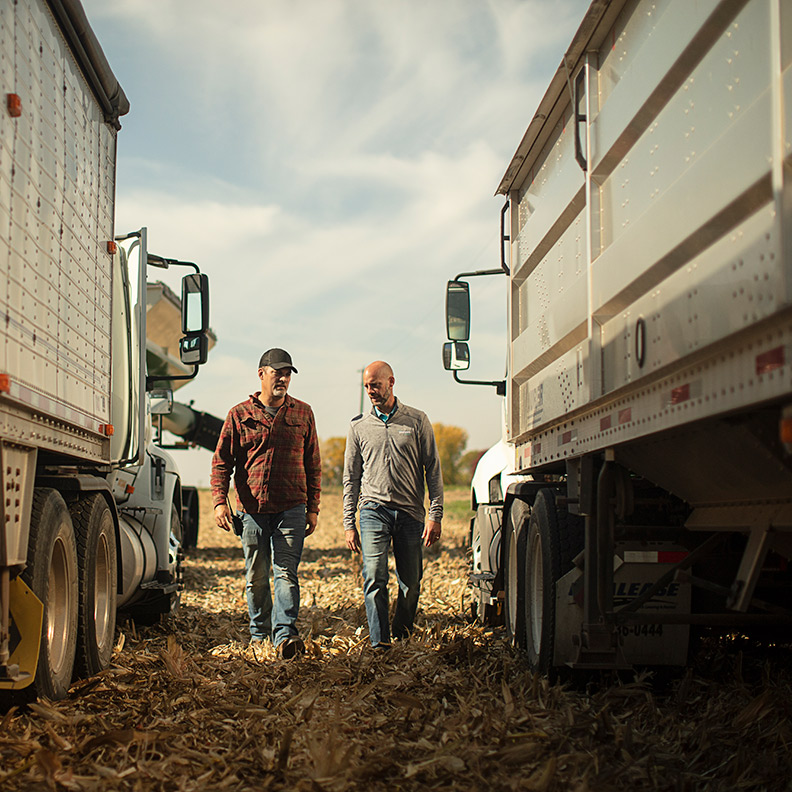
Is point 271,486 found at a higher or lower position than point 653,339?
lower

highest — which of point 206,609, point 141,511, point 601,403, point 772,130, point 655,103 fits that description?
point 655,103

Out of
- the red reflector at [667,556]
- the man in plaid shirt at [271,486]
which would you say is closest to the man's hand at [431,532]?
the man in plaid shirt at [271,486]

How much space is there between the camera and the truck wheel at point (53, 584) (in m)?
4.78

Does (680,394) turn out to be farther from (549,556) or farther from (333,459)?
(333,459)

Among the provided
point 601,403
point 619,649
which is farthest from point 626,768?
point 601,403

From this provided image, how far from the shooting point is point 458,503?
1563 inches

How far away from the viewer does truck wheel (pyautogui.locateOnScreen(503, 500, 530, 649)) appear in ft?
21.5

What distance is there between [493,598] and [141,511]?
312 centimetres

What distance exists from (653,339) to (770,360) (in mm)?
1031

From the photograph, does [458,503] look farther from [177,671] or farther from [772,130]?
[772,130]

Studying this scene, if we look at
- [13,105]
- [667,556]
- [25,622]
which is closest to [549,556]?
[667,556]

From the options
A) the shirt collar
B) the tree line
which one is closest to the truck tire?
the shirt collar

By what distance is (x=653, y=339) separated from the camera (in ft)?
13.3

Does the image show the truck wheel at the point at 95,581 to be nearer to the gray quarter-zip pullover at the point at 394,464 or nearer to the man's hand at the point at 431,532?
the gray quarter-zip pullover at the point at 394,464
